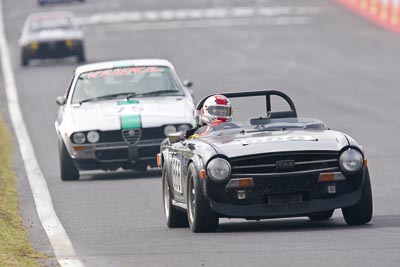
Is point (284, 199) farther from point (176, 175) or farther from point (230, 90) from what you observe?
point (230, 90)

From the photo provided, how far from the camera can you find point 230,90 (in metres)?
32.8

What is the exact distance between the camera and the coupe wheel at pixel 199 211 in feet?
34.4

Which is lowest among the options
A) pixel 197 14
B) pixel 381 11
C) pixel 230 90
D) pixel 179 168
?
pixel 197 14

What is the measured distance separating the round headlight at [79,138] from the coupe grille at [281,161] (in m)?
7.15

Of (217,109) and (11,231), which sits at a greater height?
(217,109)

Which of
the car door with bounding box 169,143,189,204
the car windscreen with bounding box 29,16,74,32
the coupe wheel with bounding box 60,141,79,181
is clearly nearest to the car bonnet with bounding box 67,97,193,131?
the coupe wheel with bounding box 60,141,79,181

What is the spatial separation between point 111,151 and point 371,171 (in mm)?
3256

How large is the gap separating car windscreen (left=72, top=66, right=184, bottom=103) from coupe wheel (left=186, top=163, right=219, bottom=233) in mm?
7484

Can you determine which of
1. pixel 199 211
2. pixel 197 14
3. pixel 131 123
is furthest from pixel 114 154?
pixel 197 14

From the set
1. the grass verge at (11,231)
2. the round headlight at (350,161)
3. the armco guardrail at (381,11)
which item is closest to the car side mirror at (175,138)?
the grass verge at (11,231)

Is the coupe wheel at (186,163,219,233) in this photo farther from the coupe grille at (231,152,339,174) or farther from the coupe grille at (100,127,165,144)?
the coupe grille at (100,127,165,144)

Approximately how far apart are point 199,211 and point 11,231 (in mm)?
1676

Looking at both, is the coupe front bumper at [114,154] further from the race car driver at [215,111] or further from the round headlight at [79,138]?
the race car driver at [215,111]

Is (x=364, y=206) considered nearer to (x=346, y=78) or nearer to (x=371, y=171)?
(x=371, y=171)
